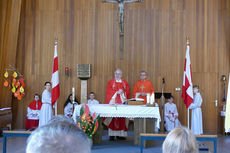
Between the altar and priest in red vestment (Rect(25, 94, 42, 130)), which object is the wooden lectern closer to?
priest in red vestment (Rect(25, 94, 42, 130))

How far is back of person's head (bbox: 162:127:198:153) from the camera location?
6.12 ft

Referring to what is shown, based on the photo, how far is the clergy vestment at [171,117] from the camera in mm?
10297

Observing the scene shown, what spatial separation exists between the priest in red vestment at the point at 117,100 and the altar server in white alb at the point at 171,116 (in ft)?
6.65

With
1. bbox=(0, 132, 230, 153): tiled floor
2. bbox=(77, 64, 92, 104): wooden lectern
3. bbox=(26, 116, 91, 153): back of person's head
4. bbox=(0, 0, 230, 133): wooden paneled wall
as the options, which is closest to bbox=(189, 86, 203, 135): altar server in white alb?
bbox=(0, 0, 230, 133): wooden paneled wall

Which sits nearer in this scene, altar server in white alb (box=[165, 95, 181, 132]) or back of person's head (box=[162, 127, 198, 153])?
back of person's head (box=[162, 127, 198, 153])

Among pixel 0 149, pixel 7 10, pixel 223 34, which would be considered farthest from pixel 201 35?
pixel 0 149

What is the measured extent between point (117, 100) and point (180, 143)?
7.08m

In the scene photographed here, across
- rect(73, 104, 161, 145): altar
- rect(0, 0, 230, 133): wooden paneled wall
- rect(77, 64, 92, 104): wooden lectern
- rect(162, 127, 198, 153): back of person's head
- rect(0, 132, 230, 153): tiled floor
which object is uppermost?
rect(0, 0, 230, 133): wooden paneled wall

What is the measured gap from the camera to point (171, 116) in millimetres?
10297

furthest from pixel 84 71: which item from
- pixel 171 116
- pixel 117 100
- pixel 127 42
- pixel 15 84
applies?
pixel 171 116

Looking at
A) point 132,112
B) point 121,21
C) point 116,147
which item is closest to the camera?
point 132,112

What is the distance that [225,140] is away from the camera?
9.13 m

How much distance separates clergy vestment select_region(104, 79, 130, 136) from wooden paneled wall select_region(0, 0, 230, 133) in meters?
1.76

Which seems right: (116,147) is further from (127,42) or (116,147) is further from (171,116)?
(127,42)
